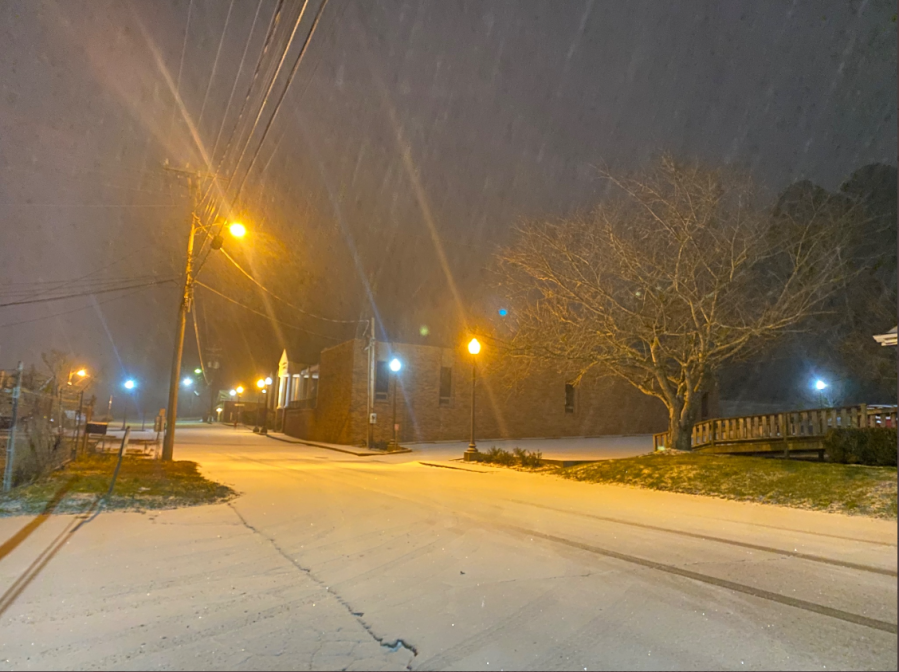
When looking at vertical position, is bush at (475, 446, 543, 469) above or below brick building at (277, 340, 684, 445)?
below

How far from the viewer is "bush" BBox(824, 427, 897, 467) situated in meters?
12.3

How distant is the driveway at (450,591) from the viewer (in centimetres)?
418

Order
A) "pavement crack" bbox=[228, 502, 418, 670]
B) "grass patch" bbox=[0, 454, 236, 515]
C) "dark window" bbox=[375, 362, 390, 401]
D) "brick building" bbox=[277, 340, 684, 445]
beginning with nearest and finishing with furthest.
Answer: "pavement crack" bbox=[228, 502, 418, 670] → "grass patch" bbox=[0, 454, 236, 515] → "brick building" bbox=[277, 340, 684, 445] → "dark window" bbox=[375, 362, 390, 401]

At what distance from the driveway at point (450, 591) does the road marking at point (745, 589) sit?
0.03 metres

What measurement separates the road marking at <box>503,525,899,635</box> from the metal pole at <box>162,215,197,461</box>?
14446 mm

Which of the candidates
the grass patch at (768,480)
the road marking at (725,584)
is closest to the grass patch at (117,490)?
the road marking at (725,584)

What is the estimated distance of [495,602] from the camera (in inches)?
207

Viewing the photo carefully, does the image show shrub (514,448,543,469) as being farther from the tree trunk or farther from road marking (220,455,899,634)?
road marking (220,455,899,634)

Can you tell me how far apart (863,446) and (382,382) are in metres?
25.7

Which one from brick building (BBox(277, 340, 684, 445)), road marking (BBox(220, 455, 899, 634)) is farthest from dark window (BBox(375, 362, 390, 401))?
road marking (BBox(220, 455, 899, 634))

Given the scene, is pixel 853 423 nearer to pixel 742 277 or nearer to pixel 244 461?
pixel 742 277

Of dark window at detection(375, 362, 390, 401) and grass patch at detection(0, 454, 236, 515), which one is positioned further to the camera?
dark window at detection(375, 362, 390, 401)

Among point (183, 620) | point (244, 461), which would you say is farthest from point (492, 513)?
point (244, 461)

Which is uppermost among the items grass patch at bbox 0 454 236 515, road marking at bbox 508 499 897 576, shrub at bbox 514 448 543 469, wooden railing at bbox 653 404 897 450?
wooden railing at bbox 653 404 897 450
